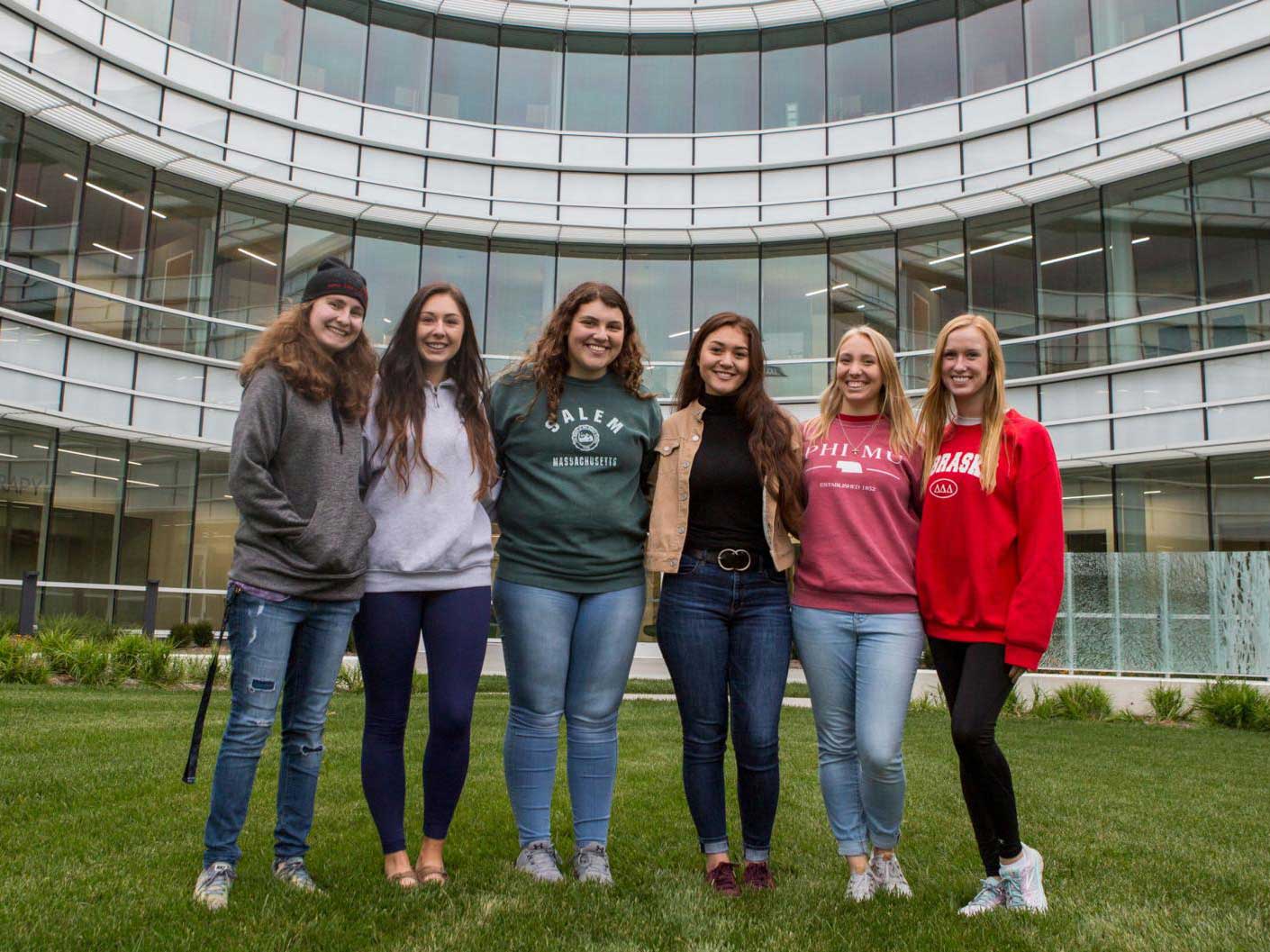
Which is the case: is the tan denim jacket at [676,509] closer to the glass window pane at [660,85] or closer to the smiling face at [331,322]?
the smiling face at [331,322]

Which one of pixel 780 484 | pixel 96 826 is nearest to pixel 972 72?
pixel 780 484

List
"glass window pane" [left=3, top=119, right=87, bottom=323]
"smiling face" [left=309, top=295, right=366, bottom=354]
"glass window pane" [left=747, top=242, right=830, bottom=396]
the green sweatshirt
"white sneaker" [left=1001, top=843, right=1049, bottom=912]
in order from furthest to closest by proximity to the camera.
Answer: "glass window pane" [left=747, top=242, right=830, bottom=396] → "glass window pane" [left=3, top=119, right=87, bottom=323] → the green sweatshirt → "smiling face" [left=309, top=295, right=366, bottom=354] → "white sneaker" [left=1001, top=843, right=1049, bottom=912]

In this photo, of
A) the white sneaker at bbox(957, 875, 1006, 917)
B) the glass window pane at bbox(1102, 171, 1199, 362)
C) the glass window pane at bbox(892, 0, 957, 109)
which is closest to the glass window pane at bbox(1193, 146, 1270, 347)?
the glass window pane at bbox(1102, 171, 1199, 362)

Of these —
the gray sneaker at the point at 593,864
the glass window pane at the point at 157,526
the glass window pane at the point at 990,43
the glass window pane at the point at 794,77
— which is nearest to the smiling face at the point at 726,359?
the gray sneaker at the point at 593,864

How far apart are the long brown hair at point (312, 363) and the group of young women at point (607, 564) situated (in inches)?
0.4

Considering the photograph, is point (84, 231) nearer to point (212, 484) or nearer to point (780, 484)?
point (212, 484)

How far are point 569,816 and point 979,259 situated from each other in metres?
15.5

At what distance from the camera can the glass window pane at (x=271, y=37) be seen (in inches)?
711

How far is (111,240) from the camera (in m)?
16.7

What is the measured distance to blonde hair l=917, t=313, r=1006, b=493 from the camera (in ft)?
12.8

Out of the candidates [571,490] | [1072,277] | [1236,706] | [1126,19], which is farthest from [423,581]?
[1126,19]

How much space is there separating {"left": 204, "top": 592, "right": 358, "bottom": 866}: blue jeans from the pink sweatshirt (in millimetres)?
1822

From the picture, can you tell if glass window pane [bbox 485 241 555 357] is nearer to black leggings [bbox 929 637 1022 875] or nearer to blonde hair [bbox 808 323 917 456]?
blonde hair [bbox 808 323 917 456]

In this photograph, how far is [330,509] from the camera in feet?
12.1
